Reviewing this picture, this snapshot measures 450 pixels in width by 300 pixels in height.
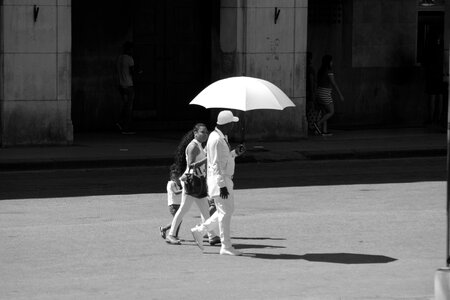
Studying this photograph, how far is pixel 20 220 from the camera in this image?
15719 millimetres

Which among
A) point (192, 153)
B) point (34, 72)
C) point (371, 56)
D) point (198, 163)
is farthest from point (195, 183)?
point (371, 56)

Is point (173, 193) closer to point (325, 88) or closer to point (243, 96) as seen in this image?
point (243, 96)

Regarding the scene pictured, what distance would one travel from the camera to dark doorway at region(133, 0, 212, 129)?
27953 mm

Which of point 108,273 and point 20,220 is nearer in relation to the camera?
point 108,273

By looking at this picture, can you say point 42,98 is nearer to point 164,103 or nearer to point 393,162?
point 164,103

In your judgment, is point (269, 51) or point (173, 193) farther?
point (269, 51)

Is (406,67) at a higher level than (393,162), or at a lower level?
higher

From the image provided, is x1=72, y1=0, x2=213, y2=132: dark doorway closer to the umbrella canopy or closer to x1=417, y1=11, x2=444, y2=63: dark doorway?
x1=417, y1=11, x2=444, y2=63: dark doorway

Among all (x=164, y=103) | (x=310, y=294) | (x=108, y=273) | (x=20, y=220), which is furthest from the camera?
(x=164, y=103)

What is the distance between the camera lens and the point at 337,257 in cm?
1355

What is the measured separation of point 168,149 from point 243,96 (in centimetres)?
982

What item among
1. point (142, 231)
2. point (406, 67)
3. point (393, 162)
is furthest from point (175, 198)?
point (406, 67)

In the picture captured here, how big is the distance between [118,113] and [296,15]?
187 inches

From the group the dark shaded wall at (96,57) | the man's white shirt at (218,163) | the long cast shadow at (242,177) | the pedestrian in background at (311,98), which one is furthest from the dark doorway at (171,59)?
the man's white shirt at (218,163)
